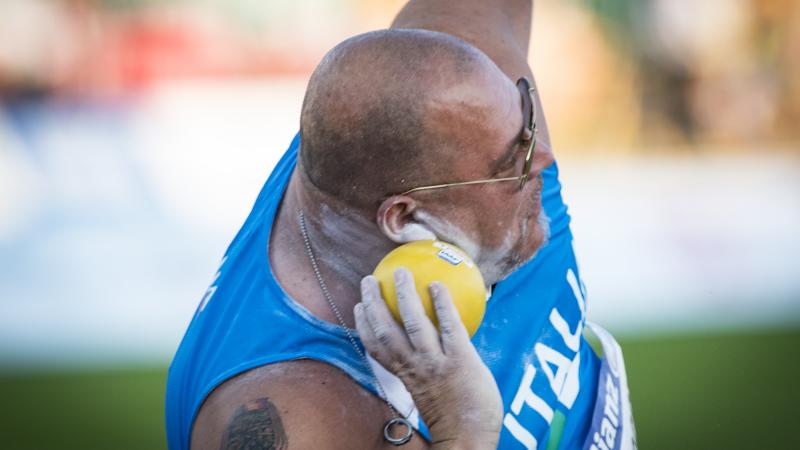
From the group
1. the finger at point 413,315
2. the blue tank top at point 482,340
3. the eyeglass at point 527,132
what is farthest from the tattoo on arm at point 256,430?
the eyeglass at point 527,132

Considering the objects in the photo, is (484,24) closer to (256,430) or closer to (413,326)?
(413,326)

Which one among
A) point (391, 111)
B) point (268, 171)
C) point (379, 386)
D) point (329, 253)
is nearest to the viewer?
point (391, 111)

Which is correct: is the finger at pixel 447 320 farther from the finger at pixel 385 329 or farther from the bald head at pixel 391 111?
the bald head at pixel 391 111

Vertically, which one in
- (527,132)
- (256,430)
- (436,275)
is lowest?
(256,430)

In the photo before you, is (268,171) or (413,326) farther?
(268,171)

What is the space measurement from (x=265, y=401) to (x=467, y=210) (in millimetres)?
693

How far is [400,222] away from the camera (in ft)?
8.12

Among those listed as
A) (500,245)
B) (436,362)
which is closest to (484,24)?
(500,245)

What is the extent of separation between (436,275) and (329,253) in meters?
0.38

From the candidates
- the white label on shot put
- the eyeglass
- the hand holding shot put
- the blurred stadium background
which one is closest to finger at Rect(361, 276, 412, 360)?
the hand holding shot put

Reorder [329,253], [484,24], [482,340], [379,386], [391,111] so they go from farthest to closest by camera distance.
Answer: [484,24] < [482,340] < [329,253] < [379,386] < [391,111]

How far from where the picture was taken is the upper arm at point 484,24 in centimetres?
327

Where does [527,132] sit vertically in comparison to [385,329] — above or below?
above

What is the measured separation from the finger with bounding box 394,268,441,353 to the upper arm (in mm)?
1143
